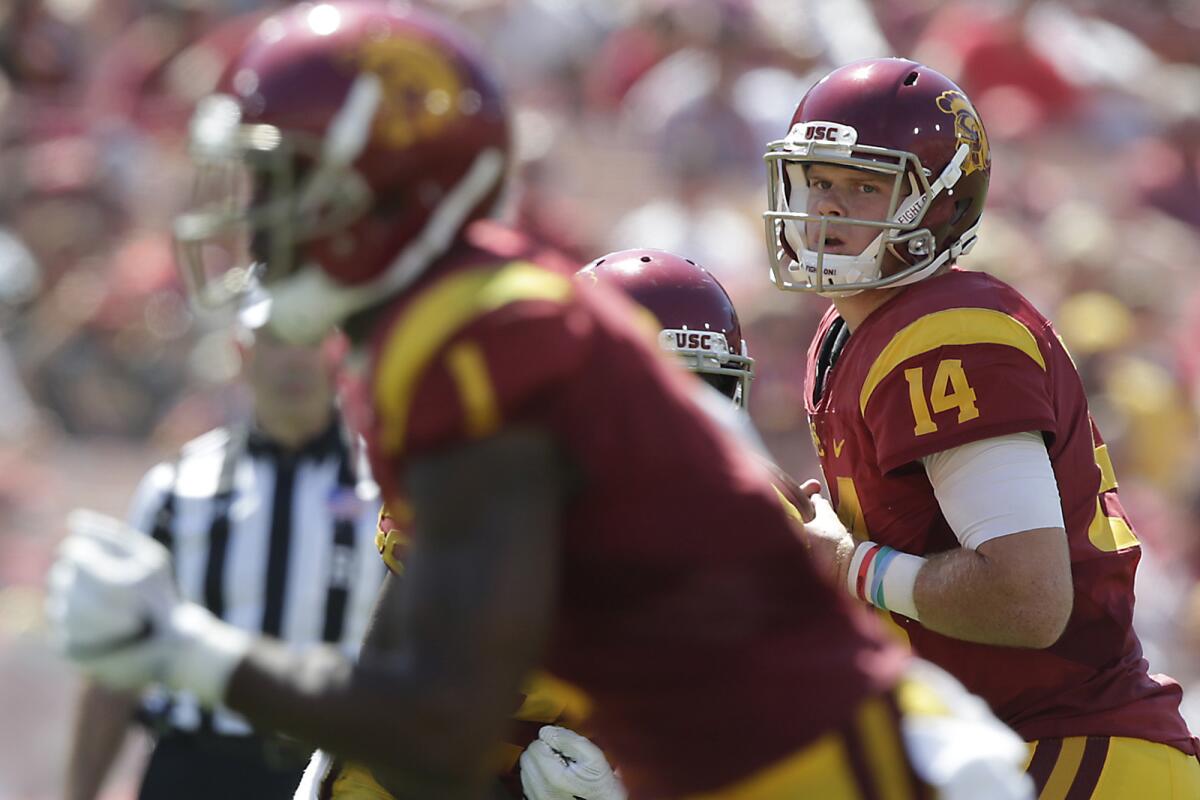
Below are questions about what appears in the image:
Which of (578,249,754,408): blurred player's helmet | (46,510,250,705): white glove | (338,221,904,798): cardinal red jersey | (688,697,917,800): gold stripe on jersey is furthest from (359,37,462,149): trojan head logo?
(578,249,754,408): blurred player's helmet

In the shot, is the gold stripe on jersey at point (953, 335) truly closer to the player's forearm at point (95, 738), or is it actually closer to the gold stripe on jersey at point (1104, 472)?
the gold stripe on jersey at point (1104, 472)

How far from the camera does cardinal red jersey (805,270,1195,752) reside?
136 inches

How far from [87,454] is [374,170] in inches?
300

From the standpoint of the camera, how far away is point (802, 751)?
2572 mm

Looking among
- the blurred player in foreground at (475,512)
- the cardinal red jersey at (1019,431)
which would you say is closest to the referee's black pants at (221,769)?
the cardinal red jersey at (1019,431)

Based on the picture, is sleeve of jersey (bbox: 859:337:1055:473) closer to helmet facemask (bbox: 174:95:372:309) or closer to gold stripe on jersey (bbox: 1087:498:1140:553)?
gold stripe on jersey (bbox: 1087:498:1140:553)

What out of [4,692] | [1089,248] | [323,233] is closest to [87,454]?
[4,692]

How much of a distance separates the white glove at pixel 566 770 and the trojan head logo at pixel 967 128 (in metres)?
1.36

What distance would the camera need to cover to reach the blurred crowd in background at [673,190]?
336 inches

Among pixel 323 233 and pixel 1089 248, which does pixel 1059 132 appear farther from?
pixel 323 233

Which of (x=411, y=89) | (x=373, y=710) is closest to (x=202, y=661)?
(x=373, y=710)

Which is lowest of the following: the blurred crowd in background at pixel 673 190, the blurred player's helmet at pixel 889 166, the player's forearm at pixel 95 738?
the blurred crowd in background at pixel 673 190

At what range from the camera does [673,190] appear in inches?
400

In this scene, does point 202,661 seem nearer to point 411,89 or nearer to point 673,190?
point 411,89
